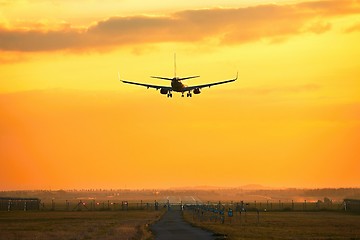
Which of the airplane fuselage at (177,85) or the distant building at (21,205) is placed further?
the distant building at (21,205)

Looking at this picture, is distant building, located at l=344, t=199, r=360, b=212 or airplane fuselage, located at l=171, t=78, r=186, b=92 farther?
distant building, located at l=344, t=199, r=360, b=212

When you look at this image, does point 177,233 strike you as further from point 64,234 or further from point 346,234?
point 346,234

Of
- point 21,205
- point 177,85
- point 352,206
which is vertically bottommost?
point 352,206

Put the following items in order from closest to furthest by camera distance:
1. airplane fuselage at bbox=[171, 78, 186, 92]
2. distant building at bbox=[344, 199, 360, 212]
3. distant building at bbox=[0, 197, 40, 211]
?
airplane fuselage at bbox=[171, 78, 186, 92] → distant building at bbox=[344, 199, 360, 212] → distant building at bbox=[0, 197, 40, 211]

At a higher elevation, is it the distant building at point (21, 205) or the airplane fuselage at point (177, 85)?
the airplane fuselage at point (177, 85)

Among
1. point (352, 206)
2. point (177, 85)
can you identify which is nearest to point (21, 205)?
point (352, 206)

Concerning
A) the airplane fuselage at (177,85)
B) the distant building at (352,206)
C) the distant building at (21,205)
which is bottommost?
the distant building at (352,206)

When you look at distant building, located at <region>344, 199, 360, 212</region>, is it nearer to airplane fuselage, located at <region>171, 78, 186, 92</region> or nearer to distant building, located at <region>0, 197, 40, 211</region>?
airplane fuselage, located at <region>171, 78, 186, 92</region>

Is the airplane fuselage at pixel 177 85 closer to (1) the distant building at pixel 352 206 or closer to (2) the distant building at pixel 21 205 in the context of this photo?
(1) the distant building at pixel 352 206

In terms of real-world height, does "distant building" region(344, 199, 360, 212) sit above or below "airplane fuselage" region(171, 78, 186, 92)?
below

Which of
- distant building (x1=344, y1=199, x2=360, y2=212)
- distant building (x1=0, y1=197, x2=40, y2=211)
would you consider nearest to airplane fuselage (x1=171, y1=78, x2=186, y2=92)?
distant building (x1=344, y1=199, x2=360, y2=212)

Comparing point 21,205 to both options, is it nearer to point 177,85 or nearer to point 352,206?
point 352,206

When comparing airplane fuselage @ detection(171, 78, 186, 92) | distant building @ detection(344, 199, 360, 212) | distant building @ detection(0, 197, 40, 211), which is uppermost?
airplane fuselage @ detection(171, 78, 186, 92)

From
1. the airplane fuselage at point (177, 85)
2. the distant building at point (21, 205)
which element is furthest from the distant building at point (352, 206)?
the distant building at point (21, 205)
